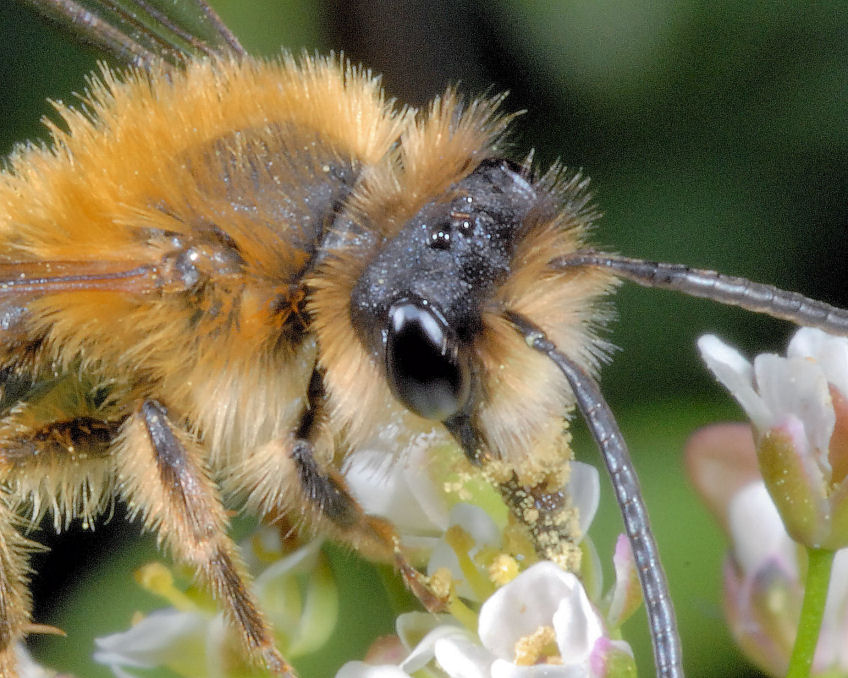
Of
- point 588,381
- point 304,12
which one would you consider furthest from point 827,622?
point 304,12

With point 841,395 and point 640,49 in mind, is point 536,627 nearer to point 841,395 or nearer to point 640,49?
point 841,395

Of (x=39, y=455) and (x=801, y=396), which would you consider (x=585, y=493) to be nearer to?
(x=801, y=396)

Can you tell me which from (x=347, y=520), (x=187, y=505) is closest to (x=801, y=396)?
(x=347, y=520)

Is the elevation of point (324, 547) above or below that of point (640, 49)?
below

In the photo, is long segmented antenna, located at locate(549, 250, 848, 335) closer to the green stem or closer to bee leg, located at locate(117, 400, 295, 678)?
the green stem

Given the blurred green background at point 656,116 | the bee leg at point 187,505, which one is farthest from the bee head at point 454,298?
the blurred green background at point 656,116
